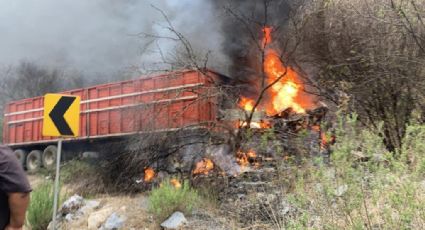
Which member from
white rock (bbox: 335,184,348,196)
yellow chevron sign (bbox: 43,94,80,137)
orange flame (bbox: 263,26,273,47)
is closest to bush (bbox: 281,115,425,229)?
white rock (bbox: 335,184,348,196)

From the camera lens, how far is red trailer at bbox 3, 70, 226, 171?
34.0 feet

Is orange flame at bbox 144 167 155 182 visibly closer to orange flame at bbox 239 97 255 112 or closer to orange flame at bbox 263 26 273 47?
orange flame at bbox 239 97 255 112

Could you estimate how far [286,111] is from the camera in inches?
406

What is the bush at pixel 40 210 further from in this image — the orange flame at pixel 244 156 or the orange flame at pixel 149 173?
the orange flame at pixel 244 156

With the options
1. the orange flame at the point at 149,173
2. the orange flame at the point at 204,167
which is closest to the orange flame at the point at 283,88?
the orange flame at the point at 204,167

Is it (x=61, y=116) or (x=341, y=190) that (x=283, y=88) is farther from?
(x=341, y=190)

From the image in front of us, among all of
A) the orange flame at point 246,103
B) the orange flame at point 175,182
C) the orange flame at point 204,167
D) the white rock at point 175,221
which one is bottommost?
the white rock at point 175,221

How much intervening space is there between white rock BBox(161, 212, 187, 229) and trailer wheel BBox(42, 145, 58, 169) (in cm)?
972

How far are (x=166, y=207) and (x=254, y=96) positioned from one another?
14.8 feet

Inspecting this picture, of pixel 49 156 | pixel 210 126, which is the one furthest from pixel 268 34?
pixel 49 156

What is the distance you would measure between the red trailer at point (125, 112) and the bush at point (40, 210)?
2866 millimetres

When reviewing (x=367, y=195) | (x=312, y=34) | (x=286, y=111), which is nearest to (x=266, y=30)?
(x=312, y=34)

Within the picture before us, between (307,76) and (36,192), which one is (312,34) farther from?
(36,192)

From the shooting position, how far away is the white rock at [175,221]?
7.35 meters
